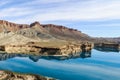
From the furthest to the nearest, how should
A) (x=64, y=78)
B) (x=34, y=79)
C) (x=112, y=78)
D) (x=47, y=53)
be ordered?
(x=47, y=53) → (x=112, y=78) → (x=64, y=78) → (x=34, y=79)

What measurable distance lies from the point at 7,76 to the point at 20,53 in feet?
389

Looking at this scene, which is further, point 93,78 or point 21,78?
point 93,78

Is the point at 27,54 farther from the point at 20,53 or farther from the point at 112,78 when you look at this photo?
the point at 112,78

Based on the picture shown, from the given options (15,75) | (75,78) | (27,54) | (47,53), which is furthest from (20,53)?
(15,75)

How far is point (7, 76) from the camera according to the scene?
81.1 meters

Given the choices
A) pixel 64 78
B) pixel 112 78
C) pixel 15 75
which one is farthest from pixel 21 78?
pixel 112 78

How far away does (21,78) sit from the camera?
80.6 meters

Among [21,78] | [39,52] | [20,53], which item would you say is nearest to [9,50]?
[20,53]

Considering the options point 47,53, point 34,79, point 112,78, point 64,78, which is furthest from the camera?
point 47,53

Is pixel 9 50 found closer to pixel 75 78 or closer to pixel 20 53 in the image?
pixel 20 53

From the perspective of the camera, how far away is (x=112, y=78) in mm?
104562

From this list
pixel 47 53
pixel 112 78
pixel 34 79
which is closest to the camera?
pixel 34 79

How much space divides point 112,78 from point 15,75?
42.2 m

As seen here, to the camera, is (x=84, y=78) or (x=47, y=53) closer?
(x=84, y=78)
